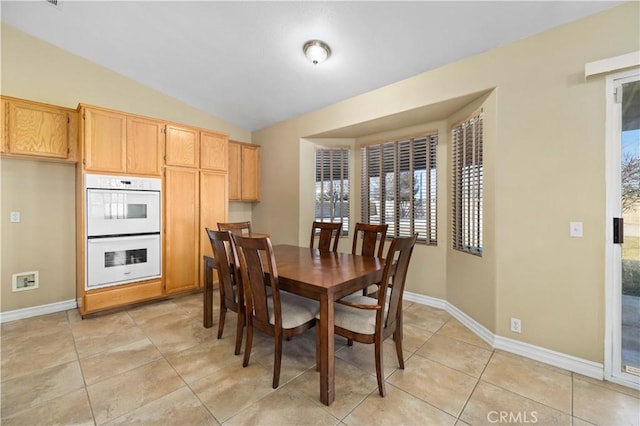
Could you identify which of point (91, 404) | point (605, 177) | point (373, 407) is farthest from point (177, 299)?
point (605, 177)

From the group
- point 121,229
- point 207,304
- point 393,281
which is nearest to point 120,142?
point 121,229

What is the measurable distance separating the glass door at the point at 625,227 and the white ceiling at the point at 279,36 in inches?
29.2

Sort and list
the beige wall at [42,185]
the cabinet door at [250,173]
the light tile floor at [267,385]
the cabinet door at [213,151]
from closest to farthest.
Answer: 1. the light tile floor at [267,385]
2. the beige wall at [42,185]
3. the cabinet door at [213,151]
4. the cabinet door at [250,173]

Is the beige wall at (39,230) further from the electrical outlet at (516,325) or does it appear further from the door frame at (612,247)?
the door frame at (612,247)

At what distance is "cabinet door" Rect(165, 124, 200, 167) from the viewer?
3.49m

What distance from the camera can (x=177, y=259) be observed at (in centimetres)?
359

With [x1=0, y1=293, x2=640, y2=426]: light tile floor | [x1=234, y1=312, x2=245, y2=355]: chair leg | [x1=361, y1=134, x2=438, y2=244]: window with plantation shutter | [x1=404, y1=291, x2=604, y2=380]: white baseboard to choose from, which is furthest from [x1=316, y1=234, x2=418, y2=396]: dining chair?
[x1=361, y1=134, x2=438, y2=244]: window with plantation shutter

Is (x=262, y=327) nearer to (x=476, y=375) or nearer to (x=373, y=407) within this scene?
(x=373, y=407)

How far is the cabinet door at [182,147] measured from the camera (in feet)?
11.4

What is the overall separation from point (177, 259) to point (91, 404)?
2025 millimetres

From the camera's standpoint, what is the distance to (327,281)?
1.76 m

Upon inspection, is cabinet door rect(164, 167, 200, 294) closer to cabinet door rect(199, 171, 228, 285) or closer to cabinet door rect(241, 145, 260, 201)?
cabinet door rect(199, 171, 228, 285)

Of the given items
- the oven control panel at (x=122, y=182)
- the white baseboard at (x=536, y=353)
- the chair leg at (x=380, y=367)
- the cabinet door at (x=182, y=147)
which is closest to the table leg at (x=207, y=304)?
the oven control panel at (x=122, y=182)

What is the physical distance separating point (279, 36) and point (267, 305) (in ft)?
8.15
